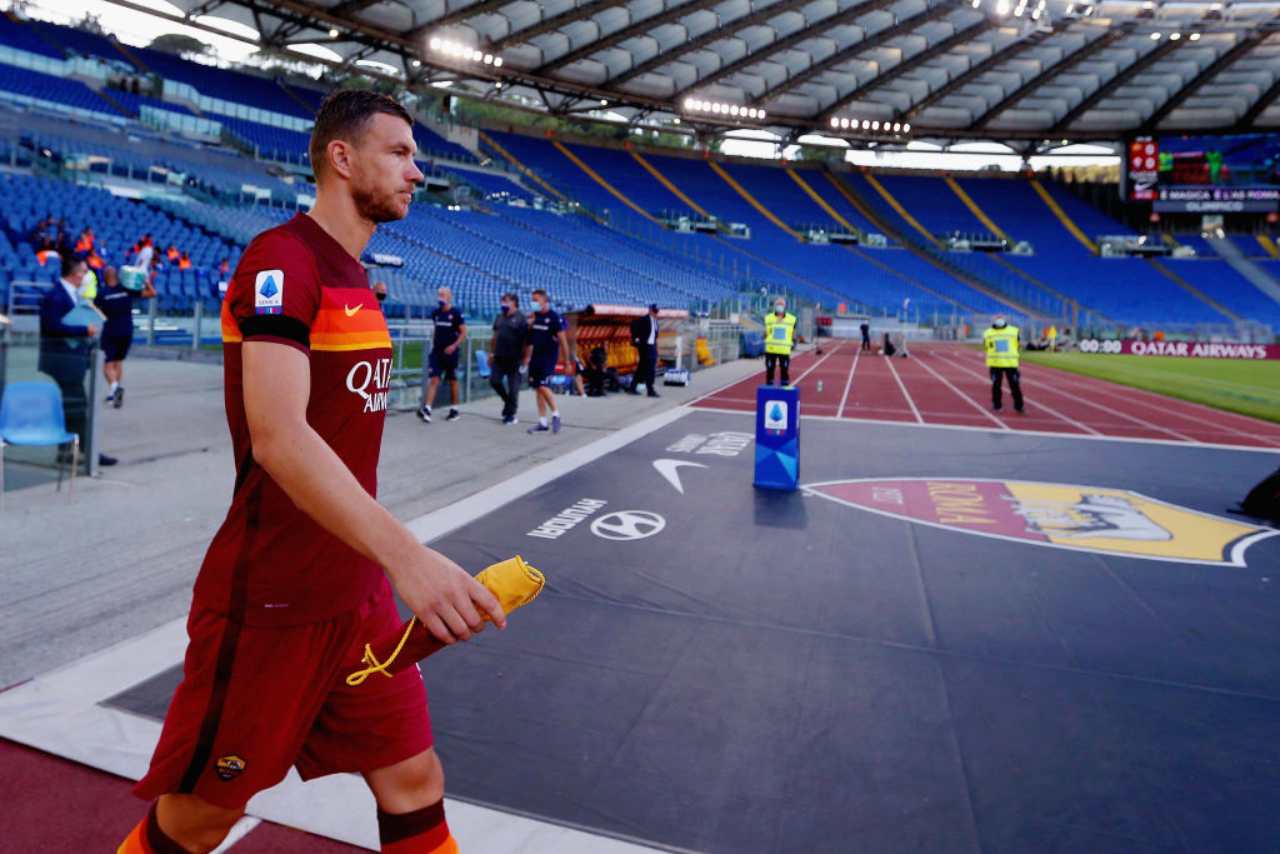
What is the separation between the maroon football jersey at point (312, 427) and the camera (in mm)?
1689

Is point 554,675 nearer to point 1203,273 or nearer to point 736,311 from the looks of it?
point 736,311

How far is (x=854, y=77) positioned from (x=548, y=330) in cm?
4012

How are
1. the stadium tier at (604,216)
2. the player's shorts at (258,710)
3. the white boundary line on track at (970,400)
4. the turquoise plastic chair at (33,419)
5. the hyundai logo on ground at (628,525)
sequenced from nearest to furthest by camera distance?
the player's shorts at (258,710) < the turquoise plastic chair at (33,419) < the hyundai logo on ground at (628,525) < the white boundary line on track at (970,400) < the stadium tier at (604,216)

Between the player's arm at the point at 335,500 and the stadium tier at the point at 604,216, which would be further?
the stadium tier at the point at 604,216

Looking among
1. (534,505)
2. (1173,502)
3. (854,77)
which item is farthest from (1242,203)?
(534,505)

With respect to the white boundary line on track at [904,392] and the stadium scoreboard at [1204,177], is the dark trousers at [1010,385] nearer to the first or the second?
the white boundary line on track at [904,392]

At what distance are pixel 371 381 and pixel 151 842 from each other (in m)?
1.17

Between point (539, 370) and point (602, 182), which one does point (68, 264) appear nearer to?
point (539, 370)

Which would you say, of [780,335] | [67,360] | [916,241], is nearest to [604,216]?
[916,241]

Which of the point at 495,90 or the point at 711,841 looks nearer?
the point at 711,841

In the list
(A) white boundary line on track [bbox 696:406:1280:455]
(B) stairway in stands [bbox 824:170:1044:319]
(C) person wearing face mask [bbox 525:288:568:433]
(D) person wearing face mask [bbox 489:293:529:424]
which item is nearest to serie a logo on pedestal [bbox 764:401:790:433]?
(C) person wearing face mask [bbox 525:288:568:433]

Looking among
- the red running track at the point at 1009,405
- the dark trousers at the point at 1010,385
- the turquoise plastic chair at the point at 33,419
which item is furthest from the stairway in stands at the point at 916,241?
the turquoise plastic chair at the point at 33,419

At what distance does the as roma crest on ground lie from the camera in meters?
6.53

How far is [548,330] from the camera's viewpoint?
474 inches
